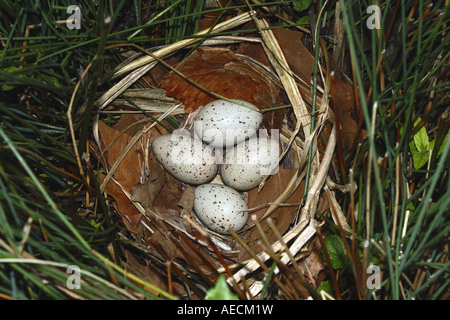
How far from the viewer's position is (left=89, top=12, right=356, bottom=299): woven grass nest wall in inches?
47.9

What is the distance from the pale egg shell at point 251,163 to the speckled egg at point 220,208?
5 centimetres

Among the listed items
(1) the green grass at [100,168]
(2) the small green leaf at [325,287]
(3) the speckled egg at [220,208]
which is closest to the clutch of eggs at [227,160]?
(3) the speckled egg at [220,208]

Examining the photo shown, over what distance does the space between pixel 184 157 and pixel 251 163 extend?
24cm

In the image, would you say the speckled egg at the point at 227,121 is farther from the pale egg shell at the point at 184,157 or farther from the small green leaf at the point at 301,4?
the small green leaf at the point at 301,4

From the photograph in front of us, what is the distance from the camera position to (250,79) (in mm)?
1485

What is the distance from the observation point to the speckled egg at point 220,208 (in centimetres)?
138

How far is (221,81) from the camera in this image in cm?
149

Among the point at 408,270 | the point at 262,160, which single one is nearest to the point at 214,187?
the point at 262,160

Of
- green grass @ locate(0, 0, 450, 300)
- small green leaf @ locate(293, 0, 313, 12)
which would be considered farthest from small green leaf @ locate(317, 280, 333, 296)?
small green leaf @ locate(293, 0, 313, 12)

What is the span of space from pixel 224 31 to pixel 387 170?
29.1 inches

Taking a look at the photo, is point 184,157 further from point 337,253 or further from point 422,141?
point 422,141
